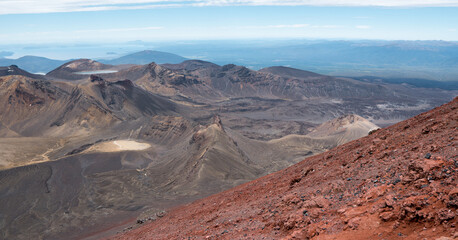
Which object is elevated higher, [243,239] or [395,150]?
[395,150]

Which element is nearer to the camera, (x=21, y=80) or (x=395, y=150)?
(x=395, y=150)

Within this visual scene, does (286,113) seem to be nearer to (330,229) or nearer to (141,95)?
(141,95)

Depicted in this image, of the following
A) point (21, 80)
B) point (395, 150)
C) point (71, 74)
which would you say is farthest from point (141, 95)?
point (395, 150)

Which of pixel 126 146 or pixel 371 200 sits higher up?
pixel 371 200

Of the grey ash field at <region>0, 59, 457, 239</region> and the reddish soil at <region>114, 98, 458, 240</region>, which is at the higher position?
the reddish soil at <region>114, 98, 458, 240</region>

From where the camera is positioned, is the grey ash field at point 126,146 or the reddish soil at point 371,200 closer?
the reddish soil at point 371,200
